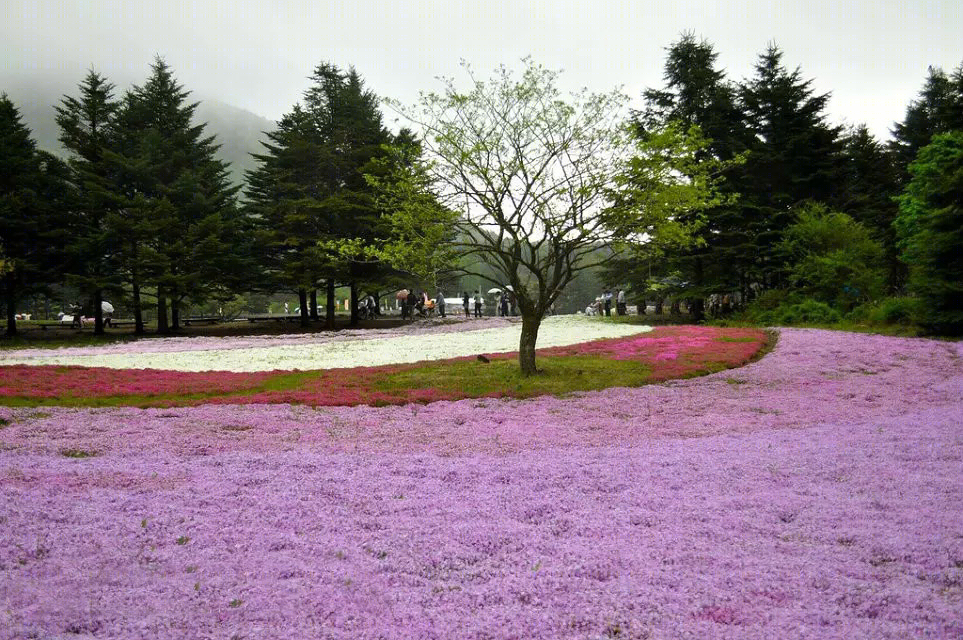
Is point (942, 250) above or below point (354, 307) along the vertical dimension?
above

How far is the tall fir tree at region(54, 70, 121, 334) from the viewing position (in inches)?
1241

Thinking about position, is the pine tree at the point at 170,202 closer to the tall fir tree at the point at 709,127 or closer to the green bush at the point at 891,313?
the tall fir tree at the point at 709,127

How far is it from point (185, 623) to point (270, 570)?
742 mm

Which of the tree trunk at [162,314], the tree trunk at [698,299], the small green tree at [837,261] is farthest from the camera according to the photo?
the tree trunk at [698,299]

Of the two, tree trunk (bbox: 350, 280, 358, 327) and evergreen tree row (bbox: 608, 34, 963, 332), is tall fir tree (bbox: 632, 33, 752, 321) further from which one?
tree trunk (bbox: 350, 280, 358, 327)

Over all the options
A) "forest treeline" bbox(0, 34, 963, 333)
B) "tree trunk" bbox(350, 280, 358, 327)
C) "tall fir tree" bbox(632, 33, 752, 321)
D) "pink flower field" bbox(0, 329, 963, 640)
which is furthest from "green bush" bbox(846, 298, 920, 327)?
"tree trunk" bbox(350, 280, 358, 327)

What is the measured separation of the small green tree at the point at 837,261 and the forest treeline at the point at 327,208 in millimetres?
103

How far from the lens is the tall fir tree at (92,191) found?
31.5 m

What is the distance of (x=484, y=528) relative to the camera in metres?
4.76

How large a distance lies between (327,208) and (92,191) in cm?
1357

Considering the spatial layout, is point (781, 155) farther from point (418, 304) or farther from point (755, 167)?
point (418, 304)

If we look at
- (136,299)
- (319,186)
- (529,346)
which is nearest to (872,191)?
(529,346)

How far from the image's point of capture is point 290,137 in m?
37.4

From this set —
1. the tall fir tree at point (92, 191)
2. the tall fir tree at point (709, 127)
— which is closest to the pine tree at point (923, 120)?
the tall fir tree at point (709, 127)
